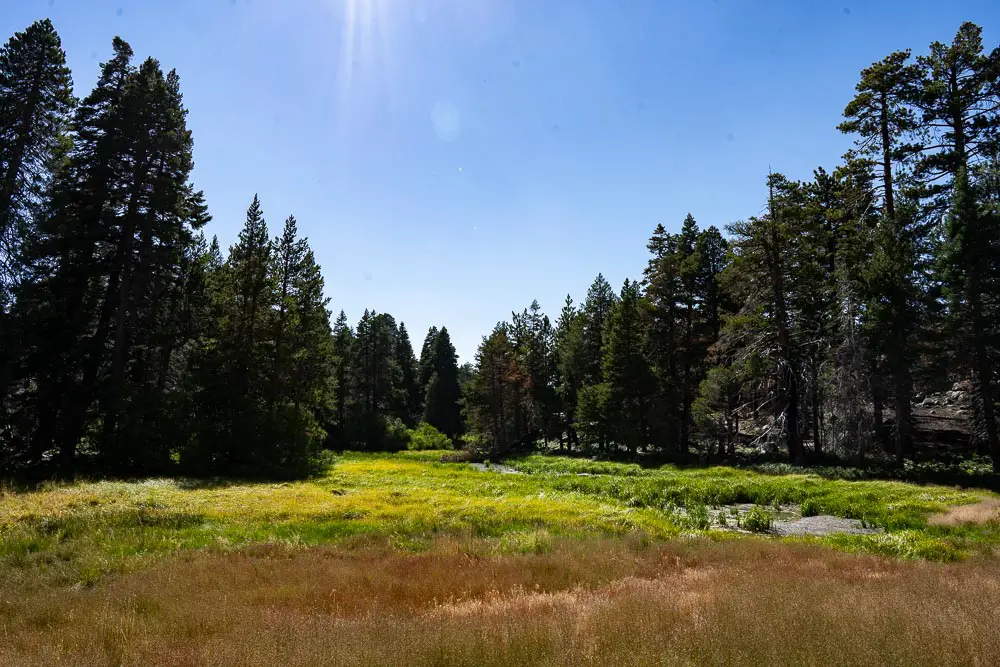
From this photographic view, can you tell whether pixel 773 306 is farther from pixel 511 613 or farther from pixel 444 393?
pixel 444 393

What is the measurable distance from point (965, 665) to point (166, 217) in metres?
32.5

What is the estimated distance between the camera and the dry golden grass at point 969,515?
14.0m

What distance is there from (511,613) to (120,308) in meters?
25.7

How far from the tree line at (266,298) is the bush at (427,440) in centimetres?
2736

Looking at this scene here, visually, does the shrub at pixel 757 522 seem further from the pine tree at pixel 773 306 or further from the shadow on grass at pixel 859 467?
the pine tree at pixel 773 306

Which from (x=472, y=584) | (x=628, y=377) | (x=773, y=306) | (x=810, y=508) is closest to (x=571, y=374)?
(x=628, y=377)

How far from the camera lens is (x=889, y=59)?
26.5 meters

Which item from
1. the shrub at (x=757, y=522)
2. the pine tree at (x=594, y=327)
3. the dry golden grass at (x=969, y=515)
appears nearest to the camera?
the dry golden grass at (x=969, y=515)

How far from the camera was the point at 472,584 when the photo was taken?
7.80 meters

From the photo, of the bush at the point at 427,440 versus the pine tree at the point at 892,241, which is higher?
the pine tree at the point at 892,241

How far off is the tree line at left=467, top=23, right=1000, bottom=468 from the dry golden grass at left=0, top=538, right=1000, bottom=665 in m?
18.6

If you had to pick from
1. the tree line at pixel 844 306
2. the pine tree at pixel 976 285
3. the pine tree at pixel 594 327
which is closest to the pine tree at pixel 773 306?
the tree line at pixel 844 306

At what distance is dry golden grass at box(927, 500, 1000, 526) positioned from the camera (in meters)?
14.0

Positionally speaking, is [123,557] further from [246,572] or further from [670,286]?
[670,286]
